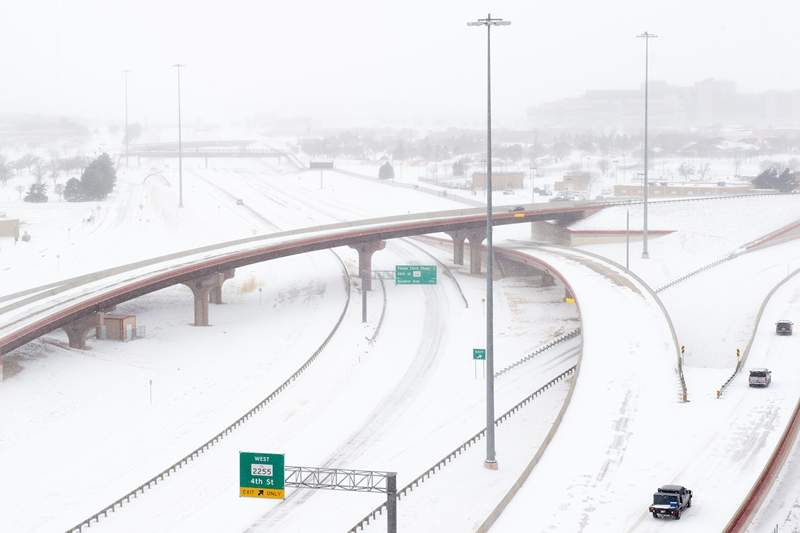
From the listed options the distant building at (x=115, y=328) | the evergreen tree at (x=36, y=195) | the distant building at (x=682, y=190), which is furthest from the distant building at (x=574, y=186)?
the distant building at (x=115, y=328)

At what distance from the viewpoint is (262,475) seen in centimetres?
3256

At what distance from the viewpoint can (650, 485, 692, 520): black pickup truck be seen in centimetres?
3331

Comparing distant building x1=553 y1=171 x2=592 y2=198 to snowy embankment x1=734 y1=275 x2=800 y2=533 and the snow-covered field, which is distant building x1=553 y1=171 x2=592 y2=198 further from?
snowy embankment x1=734 y1=275 x2=800 y2=533

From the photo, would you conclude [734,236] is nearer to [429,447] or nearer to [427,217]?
[427,217]

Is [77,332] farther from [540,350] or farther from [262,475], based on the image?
[262,475]

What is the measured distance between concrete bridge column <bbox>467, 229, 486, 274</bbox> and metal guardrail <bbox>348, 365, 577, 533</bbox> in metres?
40.9

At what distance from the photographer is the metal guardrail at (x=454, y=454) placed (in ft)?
126

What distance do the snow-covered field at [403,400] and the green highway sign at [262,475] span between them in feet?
20.4

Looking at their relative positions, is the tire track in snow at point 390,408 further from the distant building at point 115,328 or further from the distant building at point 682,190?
the distant building at point 682,190

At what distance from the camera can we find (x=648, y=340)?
5641 centimetres

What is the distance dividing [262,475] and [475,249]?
231 ft

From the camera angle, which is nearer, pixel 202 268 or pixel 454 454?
pixel 454 454

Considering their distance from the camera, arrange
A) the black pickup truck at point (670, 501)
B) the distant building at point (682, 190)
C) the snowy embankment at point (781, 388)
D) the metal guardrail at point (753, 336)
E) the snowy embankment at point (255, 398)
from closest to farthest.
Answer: the black pickup truck at point (670, 501) < the snowy embankment at point (781, 388) < the snowy embankment at point (255, 398) < the metal guardrail at point (753, 336) < the distant building at point (682, 190)

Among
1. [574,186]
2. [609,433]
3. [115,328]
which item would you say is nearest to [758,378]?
[609,433]
